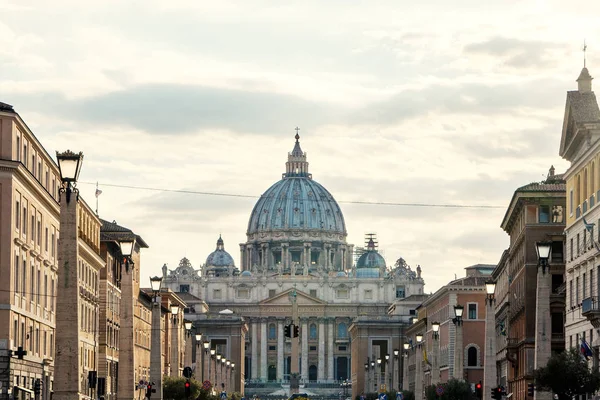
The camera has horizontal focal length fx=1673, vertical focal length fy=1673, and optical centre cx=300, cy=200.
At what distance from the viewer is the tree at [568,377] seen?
5550cm

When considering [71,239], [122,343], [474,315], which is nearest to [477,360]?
[474,315]

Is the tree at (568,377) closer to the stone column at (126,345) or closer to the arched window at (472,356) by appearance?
the stone column at (126,345)

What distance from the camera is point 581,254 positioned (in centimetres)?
7188

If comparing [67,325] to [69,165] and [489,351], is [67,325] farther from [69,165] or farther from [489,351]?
[489,351]

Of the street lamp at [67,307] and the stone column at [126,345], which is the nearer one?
the street lamp at [67,307]

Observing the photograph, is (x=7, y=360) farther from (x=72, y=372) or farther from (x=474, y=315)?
(x=474, y=315)

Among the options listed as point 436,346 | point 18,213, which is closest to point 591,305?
point 436,346

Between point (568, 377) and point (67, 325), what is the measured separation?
26849mm

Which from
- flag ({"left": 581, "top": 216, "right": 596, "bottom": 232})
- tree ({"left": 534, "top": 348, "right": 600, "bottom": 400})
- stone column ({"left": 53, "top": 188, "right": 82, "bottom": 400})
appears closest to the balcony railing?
flag ({"left": 581, "top": 216, "right": 596, "bottom": 232})

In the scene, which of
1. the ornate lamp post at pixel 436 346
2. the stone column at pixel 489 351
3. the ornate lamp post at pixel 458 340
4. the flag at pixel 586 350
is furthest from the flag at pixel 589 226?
the stone column at pixel 489 351

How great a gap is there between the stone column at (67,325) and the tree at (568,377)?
2344cm

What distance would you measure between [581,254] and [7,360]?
25172mm

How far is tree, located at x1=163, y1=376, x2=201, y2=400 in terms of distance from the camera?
293 feet

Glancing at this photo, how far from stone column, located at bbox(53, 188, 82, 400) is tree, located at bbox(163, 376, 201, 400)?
54763mm
